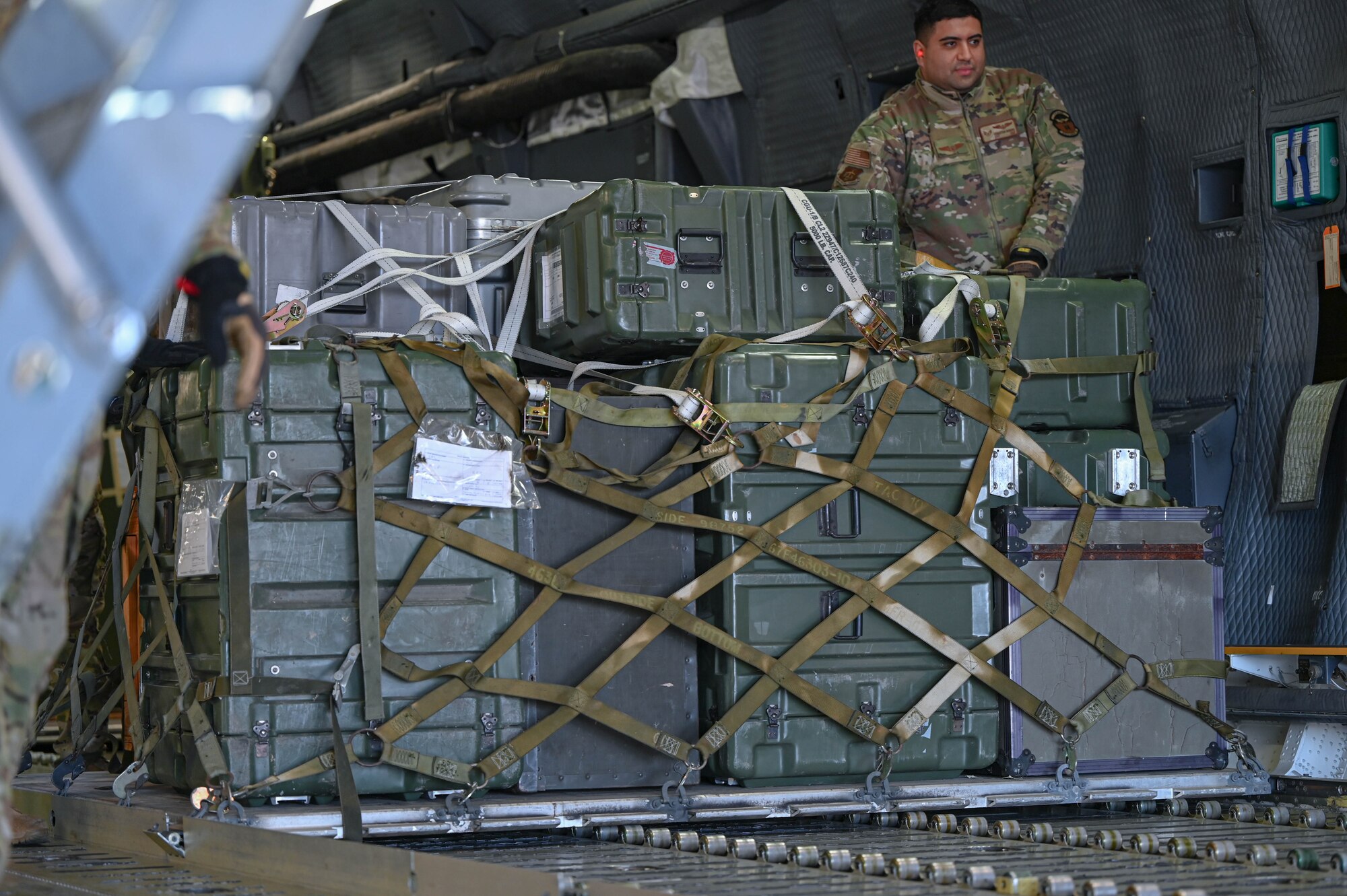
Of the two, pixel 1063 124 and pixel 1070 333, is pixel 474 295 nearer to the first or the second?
pixel 1070 333

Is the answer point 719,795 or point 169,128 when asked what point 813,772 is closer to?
point 719,795

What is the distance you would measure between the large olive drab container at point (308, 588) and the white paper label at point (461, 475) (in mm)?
66

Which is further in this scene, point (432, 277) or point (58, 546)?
point (432, 277)

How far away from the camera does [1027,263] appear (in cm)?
586

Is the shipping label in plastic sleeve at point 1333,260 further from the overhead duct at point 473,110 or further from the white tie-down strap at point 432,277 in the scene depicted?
the overhead duct at point 473,110

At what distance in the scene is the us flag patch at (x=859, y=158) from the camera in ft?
20.7

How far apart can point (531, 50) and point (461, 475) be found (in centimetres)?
622

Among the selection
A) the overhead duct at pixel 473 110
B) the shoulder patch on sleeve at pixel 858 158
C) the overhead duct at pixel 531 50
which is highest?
the overhead duct at pixel 531 50

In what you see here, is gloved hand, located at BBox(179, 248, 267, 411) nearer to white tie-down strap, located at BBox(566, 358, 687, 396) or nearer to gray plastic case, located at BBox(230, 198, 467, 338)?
white tie-down strap, located at BBox(566, 358, 687, 396)

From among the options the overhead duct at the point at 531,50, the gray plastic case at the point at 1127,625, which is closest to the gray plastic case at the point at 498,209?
the gray plastic case at the point at 1127,625

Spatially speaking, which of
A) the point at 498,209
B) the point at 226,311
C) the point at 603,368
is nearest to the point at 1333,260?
the point at 603,368

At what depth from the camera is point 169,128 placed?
1521 millimetres

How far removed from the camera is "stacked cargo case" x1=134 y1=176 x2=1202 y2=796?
14.1 ft

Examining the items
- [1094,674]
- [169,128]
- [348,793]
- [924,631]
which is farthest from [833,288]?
[169,128]
